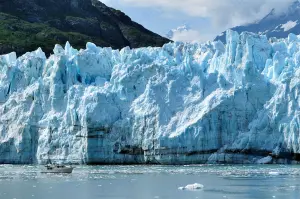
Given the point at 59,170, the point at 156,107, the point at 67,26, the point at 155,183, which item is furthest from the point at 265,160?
the point at 67,26

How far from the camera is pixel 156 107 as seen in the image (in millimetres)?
39906

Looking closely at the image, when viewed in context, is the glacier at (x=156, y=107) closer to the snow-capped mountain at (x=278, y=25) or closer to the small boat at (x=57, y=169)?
the small boat at (x=57, y=169)

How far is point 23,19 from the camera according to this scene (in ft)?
320

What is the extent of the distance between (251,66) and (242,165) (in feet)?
20.1

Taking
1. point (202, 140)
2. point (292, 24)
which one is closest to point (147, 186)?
point (202, 140)

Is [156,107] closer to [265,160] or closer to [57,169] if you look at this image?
[265,160]

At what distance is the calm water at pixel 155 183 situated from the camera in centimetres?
2278

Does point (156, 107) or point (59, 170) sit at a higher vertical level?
point (156, 107)

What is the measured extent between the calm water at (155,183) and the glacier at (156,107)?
2683 mm

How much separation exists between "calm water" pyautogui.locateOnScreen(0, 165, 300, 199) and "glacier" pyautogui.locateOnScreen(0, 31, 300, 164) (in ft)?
8.80

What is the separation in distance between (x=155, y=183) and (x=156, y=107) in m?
12.9

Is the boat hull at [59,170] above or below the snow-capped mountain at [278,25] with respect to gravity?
below

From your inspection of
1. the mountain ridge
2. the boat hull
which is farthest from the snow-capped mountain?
the boat hull

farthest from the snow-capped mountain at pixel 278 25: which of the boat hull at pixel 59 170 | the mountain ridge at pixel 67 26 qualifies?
the boat hull at pixel 59 170
